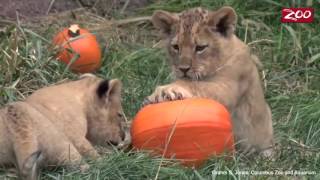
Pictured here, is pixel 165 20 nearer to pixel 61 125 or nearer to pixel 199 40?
pixel 199 40

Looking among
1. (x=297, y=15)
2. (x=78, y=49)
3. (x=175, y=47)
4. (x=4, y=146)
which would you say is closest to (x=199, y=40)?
(x=175, y=47)

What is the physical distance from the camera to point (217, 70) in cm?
655

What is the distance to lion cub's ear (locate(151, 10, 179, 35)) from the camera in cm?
665

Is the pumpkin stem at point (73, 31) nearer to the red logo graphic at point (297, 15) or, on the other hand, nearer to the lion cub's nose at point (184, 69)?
the lion cub's nose at point (184, 69)

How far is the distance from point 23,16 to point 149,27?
4.50 feet

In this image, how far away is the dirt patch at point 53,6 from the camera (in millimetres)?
9305

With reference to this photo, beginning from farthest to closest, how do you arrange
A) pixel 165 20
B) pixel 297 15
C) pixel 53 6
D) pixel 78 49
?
pixel 53 6
pixel 297 15
pixel 78 49
pixel 165 20

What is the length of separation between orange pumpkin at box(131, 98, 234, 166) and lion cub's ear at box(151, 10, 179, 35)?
856 mm

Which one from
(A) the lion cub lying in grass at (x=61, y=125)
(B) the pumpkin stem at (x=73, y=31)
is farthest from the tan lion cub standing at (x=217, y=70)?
(B) the pumpkin stem at (x=73, y=31)

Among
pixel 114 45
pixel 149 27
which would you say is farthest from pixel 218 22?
pixel 149 27

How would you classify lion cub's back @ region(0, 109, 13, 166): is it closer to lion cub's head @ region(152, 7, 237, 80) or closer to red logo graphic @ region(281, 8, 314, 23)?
lion cub's head @ region(152, 7, 237, 80)

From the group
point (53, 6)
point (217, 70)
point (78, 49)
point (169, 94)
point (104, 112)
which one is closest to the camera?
point (169, 94)

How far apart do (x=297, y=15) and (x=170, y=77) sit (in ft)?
6.08

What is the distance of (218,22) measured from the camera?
258 inches
